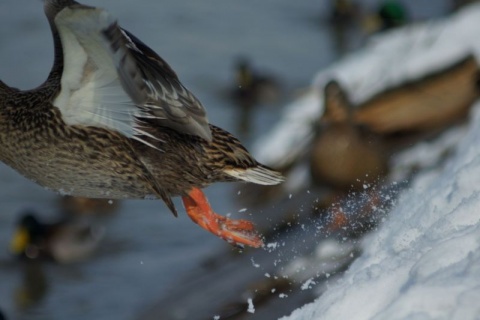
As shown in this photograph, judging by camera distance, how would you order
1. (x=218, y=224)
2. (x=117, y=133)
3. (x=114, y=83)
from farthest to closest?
(x=218, y=224)
(x=117, y=133)
(x=114, y=83)

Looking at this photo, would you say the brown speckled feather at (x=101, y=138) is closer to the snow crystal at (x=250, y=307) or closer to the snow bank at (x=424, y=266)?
the snow crystal at (x=250, y=307)

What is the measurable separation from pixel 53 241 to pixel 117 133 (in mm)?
4303

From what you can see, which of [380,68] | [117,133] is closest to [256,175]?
[117,133]

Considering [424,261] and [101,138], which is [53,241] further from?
[424,261]

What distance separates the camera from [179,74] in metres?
12.1

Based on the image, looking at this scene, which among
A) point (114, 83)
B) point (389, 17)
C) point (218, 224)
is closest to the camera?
point (114, 83)

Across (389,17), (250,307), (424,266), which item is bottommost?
(424,266)

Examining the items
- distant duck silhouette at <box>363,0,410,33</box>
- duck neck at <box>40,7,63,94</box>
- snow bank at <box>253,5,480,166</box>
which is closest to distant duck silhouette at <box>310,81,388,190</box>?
snow bank at <box>253,5,480,166</box>

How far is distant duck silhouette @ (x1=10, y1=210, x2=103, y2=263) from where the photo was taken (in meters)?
8.96

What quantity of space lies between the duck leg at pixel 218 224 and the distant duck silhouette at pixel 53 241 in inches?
137

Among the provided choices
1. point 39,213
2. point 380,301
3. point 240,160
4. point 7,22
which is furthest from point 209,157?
point 7,22

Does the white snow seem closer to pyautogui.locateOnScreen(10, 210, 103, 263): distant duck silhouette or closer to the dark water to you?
the dark water

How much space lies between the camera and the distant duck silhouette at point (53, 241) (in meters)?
8.96

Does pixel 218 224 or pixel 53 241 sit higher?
pixel 53 241
